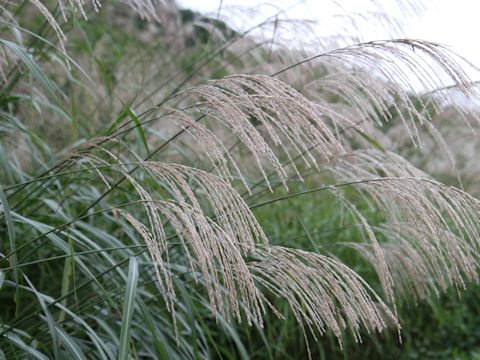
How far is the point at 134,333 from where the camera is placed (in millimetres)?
2686

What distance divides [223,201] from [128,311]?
39 centimetres

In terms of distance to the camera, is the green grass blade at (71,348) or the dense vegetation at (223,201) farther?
the green grass blade at (71,348)

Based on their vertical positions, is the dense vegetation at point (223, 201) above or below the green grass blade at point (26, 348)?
above

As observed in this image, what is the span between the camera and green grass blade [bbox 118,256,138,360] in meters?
1.72

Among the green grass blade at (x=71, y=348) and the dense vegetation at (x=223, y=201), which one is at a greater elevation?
the dense vegetation at (x=223, y=201)

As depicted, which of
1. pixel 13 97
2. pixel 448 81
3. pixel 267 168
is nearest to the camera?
pixel 448 81

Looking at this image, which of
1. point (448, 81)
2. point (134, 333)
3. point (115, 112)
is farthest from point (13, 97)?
point (448, 81)

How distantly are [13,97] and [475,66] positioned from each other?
6.21 ft

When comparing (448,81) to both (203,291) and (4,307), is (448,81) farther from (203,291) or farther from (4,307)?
(4,307)

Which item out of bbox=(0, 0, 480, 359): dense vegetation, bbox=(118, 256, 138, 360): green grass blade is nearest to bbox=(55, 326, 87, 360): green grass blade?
bbox=(0, 0, 480, 359): dense vegetation

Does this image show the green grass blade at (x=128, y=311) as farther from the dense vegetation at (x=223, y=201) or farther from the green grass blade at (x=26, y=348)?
the green grass blade at (x=26, y=348)

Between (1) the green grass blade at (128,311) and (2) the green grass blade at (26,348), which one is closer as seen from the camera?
(1) the green grass blade at (128,311)

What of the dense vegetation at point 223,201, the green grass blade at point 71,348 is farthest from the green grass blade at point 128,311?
the green grass blade at point 71,348

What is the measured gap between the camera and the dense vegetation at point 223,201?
1812mm
